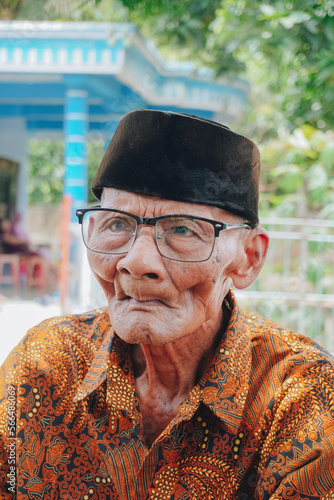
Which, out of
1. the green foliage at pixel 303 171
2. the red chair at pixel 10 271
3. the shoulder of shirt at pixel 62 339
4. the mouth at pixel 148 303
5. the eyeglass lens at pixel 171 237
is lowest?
the red chair at pixel 10 271

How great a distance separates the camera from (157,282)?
4.29 feet

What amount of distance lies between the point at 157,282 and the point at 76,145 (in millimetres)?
6100

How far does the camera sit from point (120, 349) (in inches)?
59.4

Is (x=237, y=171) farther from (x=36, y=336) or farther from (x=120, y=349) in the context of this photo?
(x=36, y=336)

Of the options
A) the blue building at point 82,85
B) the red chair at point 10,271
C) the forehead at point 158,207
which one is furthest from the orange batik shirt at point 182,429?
the red chair at point 10,271

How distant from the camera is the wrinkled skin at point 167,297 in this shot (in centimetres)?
132

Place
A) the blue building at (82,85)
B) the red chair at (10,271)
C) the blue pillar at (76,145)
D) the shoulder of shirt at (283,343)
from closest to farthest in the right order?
the shoulder of shirt at (283,343), the blue building at (82,85), the blue pillar at (76,145), the red chair at (10,271)

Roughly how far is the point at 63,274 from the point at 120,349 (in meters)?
4.70

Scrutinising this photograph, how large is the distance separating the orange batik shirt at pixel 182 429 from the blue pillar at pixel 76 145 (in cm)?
565

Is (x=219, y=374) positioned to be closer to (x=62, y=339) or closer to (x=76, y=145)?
(x=62, y=339)

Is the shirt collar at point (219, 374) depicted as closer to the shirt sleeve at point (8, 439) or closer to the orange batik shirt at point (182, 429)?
the orange batik shirt at point (182, 429)

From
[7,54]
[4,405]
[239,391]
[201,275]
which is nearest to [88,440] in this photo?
[4,405]

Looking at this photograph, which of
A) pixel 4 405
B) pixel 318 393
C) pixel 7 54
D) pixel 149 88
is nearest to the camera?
pixel 318 393

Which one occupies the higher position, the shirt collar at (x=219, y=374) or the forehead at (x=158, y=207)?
the forehead at (x=158, y=207)
